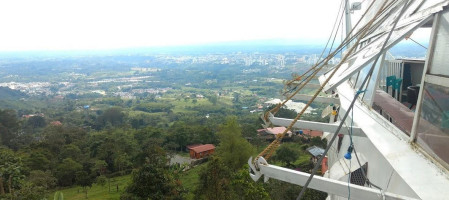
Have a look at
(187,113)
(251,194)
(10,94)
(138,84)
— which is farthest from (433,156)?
(138,84)

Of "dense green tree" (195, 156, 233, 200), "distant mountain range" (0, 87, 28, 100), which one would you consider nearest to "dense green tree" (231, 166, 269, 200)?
"dense green tree" (195, 156, 233, 200)

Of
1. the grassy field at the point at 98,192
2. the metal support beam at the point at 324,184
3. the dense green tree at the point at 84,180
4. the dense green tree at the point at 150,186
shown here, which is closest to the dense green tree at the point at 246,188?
the dense green tree at the point at 150,186

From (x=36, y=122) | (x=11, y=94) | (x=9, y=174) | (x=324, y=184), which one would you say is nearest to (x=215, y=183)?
(x=324, y=184)

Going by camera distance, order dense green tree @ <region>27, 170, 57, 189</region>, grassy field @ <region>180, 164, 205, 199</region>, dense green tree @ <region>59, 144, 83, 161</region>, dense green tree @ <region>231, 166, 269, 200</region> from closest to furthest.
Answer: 1. dense green tree @ <region>231, 166, 269, 200</region>
2. dense green tree @ <region>27, 170, 57, 189</region>
3. grassy field @ <region>180, 164, 205, 199</region>
4. dense green tree @ <region>59, 144, 83, 161</region>

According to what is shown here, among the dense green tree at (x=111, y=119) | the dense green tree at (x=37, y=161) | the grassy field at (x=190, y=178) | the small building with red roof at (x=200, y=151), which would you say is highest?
the dense green tree at (x=37, y=161)

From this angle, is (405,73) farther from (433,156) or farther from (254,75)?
(254,75)

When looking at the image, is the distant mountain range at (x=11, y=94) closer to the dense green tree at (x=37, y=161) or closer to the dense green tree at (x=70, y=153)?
the dense green tree at (x=70, y=153)

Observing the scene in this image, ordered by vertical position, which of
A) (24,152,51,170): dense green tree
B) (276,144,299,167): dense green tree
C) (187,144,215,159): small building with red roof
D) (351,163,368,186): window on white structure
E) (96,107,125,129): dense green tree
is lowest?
(96,107,125,129): dense green tree

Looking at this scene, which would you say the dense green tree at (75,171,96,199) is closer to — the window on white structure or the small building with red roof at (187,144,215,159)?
the small building with red roof at (187,144,215,159)

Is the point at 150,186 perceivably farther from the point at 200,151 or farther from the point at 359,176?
the point at 200,151
